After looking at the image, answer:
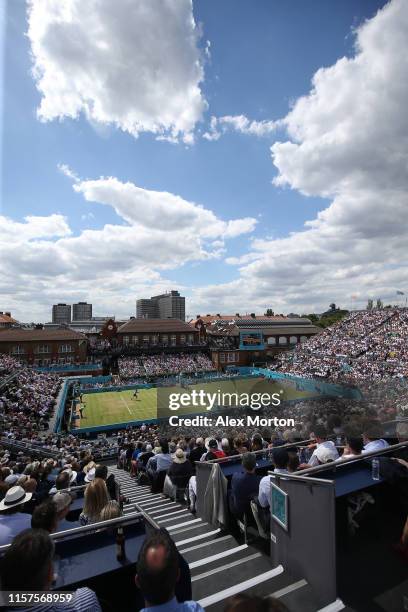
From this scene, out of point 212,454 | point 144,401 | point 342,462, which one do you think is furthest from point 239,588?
point 144,401

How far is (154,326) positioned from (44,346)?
20.2m

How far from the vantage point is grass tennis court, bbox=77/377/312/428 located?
31.0 metres

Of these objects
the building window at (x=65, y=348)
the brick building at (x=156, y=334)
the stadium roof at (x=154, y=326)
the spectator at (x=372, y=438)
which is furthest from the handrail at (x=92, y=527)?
the stadium roof at (x=154, y=326)

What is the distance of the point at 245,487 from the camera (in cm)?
472

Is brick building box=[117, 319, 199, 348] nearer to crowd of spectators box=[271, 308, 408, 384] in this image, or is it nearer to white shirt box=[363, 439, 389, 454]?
crowd of spectators box=[271, 308, 408, 384]

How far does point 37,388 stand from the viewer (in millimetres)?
33688

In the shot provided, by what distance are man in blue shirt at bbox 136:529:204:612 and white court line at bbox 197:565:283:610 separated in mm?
1393

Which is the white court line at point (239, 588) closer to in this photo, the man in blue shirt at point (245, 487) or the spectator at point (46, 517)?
the man in blue shirt at point (245, 487)

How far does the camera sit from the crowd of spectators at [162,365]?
2066 inches

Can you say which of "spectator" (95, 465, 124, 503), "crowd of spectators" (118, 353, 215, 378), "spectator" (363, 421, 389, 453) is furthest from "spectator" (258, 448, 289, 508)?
"crowd of spectators" (118, 353, 215, 378)

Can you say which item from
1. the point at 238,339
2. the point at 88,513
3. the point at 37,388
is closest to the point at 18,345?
the point at 37,388

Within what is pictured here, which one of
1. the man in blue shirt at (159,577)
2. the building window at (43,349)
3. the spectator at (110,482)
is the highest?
the man in blue shirt at (159,577)

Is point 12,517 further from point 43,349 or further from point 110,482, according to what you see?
point 43,349

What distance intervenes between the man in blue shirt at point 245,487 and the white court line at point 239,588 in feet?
3.11
